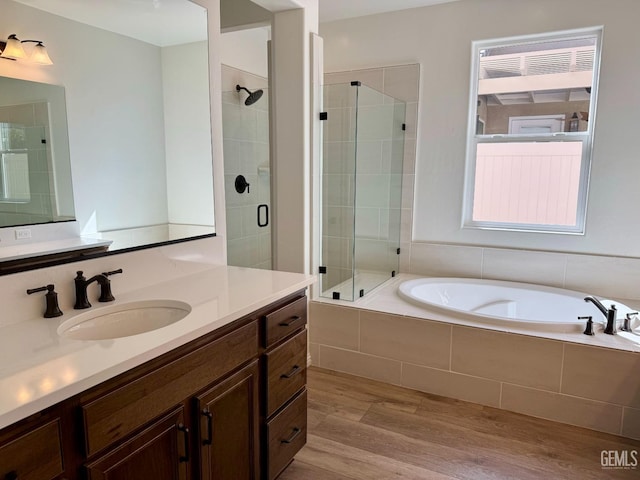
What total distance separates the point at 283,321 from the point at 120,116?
103cm

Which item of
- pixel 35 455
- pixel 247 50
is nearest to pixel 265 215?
pixel 247 50

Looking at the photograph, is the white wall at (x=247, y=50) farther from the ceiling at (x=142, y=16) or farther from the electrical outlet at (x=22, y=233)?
the electrical outlet at (x=22, y=233)

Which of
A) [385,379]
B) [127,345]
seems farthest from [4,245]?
[385,379]

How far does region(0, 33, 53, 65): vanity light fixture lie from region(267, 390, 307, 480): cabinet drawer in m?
1.49

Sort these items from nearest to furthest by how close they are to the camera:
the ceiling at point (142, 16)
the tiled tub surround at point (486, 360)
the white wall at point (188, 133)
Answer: the ceiling at point (142, 16), the white wall at point (188, 133), the tiled tub surround at point (486, 360)

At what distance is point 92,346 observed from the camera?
3.74ft

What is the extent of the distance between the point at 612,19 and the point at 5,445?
12.0 feet

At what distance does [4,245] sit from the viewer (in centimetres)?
134

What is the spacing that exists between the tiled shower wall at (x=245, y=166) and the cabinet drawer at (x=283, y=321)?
4.64 feet

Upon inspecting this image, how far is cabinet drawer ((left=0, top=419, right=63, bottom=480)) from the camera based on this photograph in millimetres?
848

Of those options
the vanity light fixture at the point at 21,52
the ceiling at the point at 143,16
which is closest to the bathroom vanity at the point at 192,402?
the vanity light fixture at the point at 21,52

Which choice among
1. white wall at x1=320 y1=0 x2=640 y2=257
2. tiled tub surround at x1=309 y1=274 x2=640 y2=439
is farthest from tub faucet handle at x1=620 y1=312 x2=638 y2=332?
white wall at x1=320 y1=0 x2=640 y2=257

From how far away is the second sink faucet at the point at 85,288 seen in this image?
1.47m

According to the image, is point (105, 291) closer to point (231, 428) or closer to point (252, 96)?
point (231, 428)
